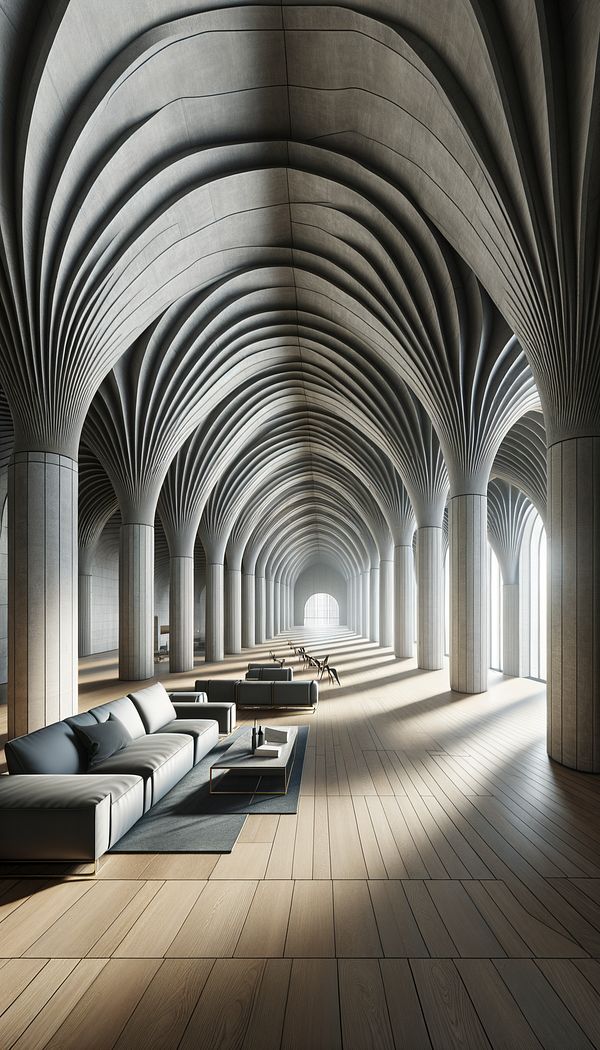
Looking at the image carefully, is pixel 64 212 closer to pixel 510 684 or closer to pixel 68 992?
pixel 68 992

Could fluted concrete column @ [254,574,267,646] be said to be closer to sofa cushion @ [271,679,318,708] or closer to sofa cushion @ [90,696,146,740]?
sofa cushion @ [271,679,318,708]

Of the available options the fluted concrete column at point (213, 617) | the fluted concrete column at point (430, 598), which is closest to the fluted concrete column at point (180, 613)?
the fluted concrete column at point (213, 617)

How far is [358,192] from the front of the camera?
12.1m

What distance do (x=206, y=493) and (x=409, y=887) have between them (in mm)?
18924

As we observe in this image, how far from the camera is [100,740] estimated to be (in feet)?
24.2

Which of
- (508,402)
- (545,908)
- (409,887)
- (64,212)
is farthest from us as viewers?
(508,402)

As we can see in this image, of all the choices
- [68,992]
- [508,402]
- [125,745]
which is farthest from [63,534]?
[508,402]

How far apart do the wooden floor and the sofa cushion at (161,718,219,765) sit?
1846 millimetres

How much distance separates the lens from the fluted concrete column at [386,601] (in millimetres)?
32594

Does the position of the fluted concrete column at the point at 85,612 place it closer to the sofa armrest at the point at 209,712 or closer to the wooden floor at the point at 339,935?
the sofa armrest at the point at 209,712

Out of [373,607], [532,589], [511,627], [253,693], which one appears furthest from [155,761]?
[373,607]

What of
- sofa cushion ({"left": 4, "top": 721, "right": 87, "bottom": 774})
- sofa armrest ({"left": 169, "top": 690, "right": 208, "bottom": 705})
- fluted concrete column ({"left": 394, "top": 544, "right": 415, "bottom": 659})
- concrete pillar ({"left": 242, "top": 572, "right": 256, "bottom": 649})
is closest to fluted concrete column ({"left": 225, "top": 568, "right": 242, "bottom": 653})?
concrete pillar ({"left": 242, "top": 572, "right": 256, "bottom": 649})

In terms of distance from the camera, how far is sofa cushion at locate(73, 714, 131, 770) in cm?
725

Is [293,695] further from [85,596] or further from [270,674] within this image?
[85,596]
